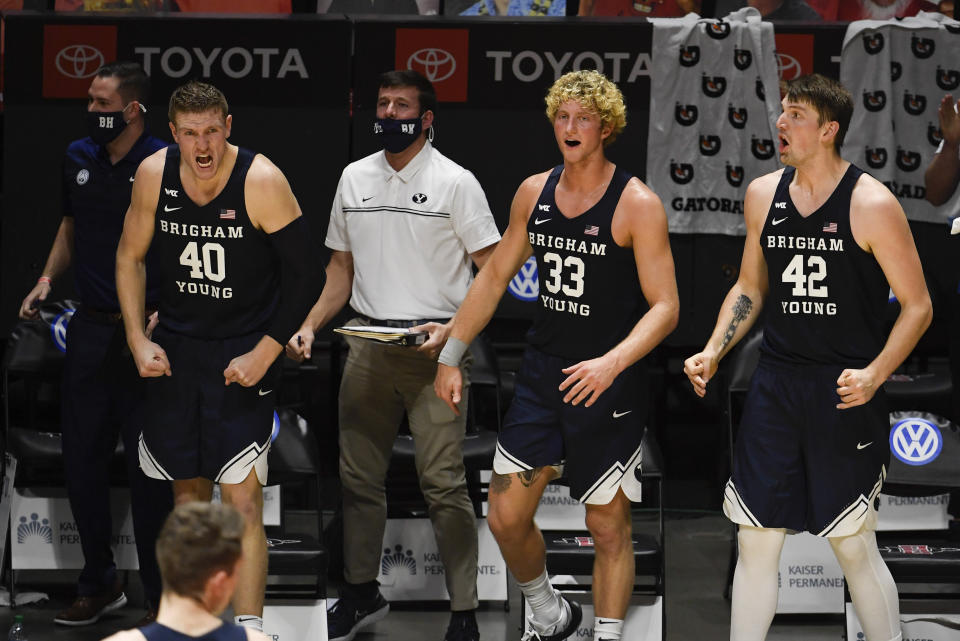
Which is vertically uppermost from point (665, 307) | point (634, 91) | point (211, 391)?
point (634, 91)

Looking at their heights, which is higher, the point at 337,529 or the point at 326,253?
the point at 326,253

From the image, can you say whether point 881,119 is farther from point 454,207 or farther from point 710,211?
point 454,207

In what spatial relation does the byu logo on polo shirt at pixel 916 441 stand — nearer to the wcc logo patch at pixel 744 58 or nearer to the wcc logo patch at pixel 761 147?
the wcc logo patch at pixel 761 147

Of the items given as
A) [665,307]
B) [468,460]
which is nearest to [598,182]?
[665,307]

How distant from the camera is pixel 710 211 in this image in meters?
7.15

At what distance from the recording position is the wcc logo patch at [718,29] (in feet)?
23.1

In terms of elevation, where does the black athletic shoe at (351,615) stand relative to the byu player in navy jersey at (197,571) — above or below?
below

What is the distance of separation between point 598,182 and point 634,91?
8.22 feet

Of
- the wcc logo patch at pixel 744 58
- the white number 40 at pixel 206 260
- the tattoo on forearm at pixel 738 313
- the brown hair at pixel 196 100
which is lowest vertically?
the tattoo on forearm at pixel 738 313

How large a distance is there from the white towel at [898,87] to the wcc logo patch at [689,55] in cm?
72

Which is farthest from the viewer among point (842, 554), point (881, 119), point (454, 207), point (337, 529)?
point (881, 119)

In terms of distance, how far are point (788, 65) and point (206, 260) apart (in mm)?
3604

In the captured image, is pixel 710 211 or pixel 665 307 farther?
pixel 710 211

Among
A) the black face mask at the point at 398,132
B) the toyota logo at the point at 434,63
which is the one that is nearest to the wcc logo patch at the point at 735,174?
the toyota logo at the point at 434,63
